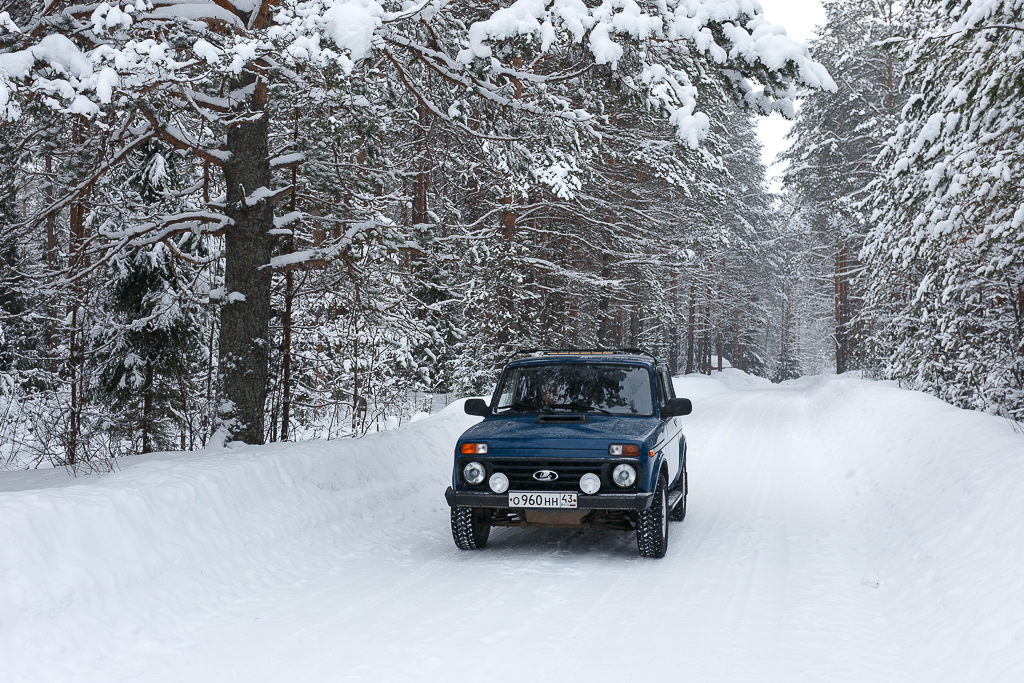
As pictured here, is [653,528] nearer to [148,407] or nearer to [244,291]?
[244,291]

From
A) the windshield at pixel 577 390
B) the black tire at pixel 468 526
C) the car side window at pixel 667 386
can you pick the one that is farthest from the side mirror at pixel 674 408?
the black tire at pixel 468 526

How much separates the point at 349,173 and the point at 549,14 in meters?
6.25

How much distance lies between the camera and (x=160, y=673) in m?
4.83

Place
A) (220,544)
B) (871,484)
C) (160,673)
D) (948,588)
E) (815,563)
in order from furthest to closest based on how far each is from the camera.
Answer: (871,484) < (815,563) < (220,544) < (948,588) < (160,673)

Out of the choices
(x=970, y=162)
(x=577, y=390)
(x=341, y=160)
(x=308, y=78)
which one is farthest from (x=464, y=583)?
(x=970, y=162)

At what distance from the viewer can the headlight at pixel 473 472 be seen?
758 centimetres

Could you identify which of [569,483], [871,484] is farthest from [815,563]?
[871,484]

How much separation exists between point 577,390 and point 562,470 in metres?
1.51

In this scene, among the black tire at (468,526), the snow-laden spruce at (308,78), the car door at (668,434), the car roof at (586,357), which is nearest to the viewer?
the snow-laden spruce at (308,78)

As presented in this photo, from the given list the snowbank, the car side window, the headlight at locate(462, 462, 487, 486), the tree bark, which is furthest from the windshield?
the tree bark

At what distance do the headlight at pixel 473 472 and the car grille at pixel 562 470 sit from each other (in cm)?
19

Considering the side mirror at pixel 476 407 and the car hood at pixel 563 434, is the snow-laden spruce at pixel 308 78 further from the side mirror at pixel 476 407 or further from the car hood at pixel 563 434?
the side mirror at pixel 476 407

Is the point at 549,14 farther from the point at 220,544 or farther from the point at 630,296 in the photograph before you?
the point at 630,296

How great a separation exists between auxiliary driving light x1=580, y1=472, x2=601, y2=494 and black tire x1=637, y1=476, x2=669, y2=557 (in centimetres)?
53
